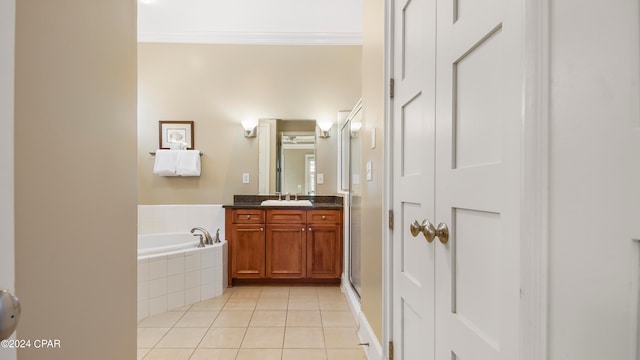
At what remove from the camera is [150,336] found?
7.27ft

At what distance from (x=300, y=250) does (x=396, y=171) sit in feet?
7.49

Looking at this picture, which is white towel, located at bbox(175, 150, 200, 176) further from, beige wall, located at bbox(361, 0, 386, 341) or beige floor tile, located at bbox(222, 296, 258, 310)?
beige wall, located at bbox(361, 0, 386, 341)

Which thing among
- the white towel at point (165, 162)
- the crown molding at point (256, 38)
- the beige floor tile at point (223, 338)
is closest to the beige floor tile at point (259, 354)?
the beige floor tile at point (223, 338)

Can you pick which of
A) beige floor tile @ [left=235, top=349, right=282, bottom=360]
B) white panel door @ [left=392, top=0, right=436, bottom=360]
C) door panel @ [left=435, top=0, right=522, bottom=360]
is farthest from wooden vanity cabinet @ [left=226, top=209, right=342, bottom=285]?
door panel @ [left=435, top=0, right=522, bottom=360]

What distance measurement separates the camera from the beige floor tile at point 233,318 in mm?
2404

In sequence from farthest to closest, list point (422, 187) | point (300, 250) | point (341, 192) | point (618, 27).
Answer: point (341, 192)
point (300, 250)
point (422, 187)
point (618, 27)

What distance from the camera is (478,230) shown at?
0.74 metres

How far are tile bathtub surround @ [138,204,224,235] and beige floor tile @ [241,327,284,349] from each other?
1.78m

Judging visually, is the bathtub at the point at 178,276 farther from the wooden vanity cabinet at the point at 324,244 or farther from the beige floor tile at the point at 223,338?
the wooden vanity cabinet at the point at 324,244

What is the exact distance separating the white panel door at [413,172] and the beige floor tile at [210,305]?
1.93 m

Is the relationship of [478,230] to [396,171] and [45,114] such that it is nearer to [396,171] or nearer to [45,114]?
[396,171]

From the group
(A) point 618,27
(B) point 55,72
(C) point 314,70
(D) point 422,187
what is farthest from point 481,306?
(C) point 314,70

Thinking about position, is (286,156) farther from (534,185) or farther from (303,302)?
(534,185)

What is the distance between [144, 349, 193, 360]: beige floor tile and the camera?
75.9 inches
